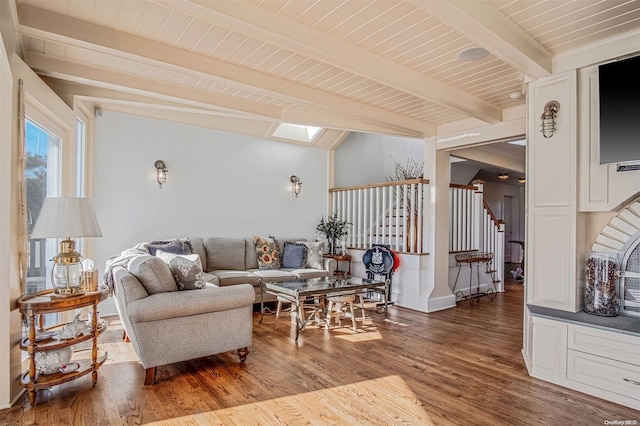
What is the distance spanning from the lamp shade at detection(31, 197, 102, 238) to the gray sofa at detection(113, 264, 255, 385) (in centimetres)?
47

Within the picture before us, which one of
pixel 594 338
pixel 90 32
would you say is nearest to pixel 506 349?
pixel 594 338

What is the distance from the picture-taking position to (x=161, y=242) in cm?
479

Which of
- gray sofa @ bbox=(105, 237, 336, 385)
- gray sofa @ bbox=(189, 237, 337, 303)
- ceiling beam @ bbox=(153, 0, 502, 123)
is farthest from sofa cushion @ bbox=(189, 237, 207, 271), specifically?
ceiling beam @ bbox=(153, 0, 502, 123)

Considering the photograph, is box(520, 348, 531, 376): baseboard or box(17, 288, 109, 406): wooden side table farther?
box(520, 348, 531, 376): baseboard

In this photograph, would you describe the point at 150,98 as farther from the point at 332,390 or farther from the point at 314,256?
the point at 332,390

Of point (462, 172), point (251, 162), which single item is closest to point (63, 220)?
point (251, 162)

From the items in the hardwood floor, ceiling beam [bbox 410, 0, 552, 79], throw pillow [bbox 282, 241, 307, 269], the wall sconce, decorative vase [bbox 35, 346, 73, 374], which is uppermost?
ceiling beam [bbox 410, 0, 552, 79]

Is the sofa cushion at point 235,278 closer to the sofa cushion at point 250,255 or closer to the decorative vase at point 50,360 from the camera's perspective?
the sofa cushion at point 250,255

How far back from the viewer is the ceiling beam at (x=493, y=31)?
217 centimetres

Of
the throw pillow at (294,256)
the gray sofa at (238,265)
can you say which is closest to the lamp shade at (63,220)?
the gray sofa at (238,265)

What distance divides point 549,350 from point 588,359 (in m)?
0.26

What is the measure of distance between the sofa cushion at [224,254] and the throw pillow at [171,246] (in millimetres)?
384

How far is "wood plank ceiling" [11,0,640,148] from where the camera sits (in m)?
2.38

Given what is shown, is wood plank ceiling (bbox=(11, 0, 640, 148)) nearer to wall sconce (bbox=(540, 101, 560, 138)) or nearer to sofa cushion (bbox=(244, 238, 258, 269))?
wall sconce (bbox=(540, 101, 560, 138))
